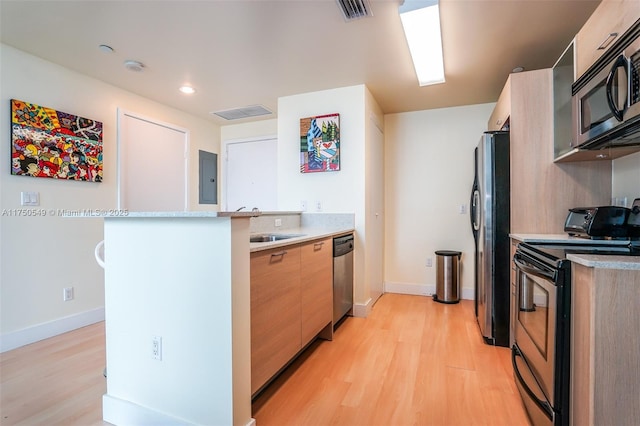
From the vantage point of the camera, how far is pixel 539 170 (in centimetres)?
233

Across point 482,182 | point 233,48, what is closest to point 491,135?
point 482,182

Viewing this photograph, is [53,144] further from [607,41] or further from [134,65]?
[607,41]

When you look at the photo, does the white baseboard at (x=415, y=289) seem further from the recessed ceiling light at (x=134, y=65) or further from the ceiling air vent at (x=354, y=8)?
the recessed ceiling light at (x=134, y=65)

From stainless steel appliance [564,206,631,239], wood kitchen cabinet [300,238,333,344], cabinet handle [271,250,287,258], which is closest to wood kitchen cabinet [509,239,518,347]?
stainless steel appliance [564,206,631,239]

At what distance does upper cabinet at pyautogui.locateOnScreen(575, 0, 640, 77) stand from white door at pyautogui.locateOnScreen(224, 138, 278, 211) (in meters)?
3.38

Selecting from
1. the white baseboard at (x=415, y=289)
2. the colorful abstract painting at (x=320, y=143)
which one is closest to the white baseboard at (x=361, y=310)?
the white baseboard at (x=415, y=289)

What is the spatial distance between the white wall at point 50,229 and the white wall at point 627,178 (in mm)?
4046

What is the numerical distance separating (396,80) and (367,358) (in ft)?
8.37

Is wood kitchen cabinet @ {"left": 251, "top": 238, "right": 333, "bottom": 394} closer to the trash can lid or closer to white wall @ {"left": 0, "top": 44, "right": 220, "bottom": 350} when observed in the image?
the trash can lid

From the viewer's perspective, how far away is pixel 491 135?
97.3 inches

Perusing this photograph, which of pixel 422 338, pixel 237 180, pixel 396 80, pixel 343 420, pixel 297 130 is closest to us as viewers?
pixel 343 420

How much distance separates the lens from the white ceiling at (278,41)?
2.04 metres

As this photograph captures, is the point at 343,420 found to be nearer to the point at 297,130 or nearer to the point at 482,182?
the point at 482,182

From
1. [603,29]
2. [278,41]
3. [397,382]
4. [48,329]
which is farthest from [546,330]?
[48,329]
